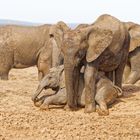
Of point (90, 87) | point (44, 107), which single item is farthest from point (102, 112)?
point (44, 107)

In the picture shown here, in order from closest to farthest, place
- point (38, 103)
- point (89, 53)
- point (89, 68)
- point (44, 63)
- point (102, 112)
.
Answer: point (102, 112)
point (89, 53)
point (89, 68)
point (38, 103)
point (44, 63)

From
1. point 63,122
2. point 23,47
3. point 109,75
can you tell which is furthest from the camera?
point 23,47

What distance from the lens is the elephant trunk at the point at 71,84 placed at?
24.5 feet

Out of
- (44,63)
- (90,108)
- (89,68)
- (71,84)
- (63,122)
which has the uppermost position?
(89,68)

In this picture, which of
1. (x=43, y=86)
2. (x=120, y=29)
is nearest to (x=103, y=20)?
(x=120, y=29)

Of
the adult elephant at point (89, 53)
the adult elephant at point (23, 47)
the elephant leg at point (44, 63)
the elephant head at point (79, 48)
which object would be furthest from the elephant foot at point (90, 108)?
the adult elephant at point (23, 47)

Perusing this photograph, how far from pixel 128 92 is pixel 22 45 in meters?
2.90

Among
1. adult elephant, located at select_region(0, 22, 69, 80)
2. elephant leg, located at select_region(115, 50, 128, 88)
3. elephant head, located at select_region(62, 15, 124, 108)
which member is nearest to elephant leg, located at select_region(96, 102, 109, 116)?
elephant head, located at select_region(62, 15, 124, 108)

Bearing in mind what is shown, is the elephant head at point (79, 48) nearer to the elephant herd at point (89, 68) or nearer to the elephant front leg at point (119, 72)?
the elephant herd at point (89, 68)

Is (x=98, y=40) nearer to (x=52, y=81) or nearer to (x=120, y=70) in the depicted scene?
(x=52, y=81)

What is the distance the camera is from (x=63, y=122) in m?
6.88

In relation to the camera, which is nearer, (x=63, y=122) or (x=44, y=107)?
(x=63, y=122)

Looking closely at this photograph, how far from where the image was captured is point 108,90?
7.90 m

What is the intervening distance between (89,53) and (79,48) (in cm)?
21
